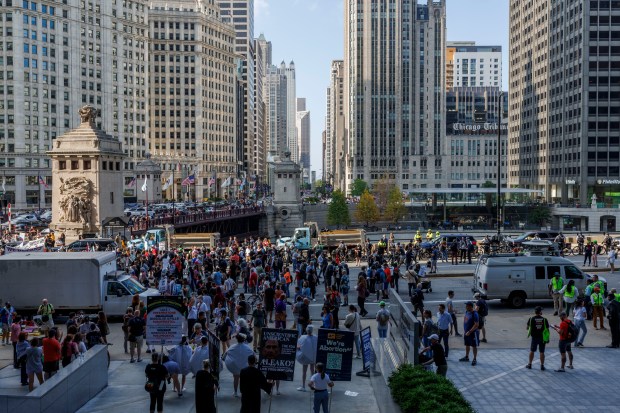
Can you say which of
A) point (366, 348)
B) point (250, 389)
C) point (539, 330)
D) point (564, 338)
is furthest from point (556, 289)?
point (250, 389)

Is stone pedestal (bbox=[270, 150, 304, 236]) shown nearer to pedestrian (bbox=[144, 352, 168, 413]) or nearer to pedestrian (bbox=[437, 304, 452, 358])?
pedestrian (bbox=[437, 304, 452, 358])

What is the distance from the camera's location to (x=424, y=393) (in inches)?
439

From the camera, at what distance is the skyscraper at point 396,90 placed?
177m

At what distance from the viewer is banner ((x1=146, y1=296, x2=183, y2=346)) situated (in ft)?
54.2

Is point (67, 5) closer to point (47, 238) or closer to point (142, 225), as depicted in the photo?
point (142, 225)

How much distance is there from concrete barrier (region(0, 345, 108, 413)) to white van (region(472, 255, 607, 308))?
15517mm

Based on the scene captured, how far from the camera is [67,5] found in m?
116

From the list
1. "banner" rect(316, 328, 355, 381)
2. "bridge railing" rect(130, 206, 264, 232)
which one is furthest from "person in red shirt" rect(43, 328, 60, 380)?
"bridge railing" rect(130, 206, 264, 232)

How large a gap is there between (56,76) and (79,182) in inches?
2876

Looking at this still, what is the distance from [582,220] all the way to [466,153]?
297 feet

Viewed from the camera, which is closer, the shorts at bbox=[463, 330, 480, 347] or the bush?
the bush

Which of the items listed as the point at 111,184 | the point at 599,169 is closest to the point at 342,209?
the point at 599,169

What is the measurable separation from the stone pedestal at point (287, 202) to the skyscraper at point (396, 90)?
273 feet

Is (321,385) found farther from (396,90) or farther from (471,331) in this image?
(396,90)
